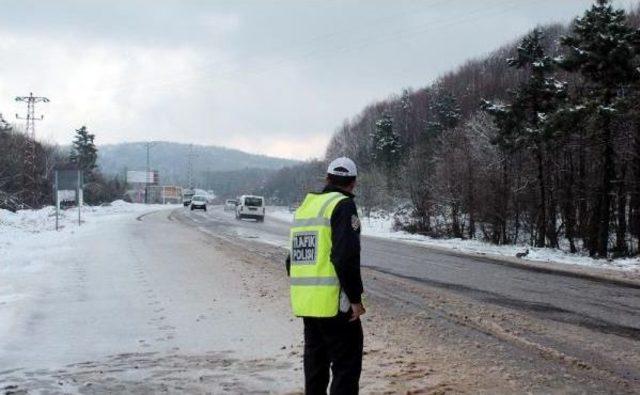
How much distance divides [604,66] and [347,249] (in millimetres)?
23637

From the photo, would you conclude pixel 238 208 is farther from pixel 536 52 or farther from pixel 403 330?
pixel 403 330

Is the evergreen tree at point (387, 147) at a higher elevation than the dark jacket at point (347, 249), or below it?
higher

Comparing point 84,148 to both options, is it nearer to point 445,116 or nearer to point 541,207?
point 445,116

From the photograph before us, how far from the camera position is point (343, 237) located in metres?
4.22

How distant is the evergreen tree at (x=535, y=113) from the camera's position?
28938 millimetres

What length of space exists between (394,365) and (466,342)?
159cm

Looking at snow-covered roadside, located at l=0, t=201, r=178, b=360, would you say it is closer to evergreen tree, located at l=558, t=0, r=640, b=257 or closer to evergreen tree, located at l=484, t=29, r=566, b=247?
evergreen tree, located at l=558, t=0, r=640, b=257

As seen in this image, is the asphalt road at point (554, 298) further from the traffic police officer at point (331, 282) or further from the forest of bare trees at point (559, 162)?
the forest of bare trees at point (559, 162)

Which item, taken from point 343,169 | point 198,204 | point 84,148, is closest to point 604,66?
point 343,169

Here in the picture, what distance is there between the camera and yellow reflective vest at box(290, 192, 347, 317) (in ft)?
14.2

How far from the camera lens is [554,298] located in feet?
38.6

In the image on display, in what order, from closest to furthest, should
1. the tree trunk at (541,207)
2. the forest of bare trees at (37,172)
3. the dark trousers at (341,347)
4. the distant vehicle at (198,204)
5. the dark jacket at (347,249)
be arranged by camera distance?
the dark jacket at (347,249)
the dark trousers at (341,347)
the tree trunk at (541,207)
the forest of bare trees at (37,172)
the distant vehicle at (198,204)

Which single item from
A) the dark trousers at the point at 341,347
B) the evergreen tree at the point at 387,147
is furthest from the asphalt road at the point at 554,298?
the evergreen tree at the point at 387,147

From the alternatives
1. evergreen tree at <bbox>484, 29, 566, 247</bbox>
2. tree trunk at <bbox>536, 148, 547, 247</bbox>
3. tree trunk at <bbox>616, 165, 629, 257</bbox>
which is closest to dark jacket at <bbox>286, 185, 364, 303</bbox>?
tree trunk at <bbox>616, 165, 629, 257</bbox>
